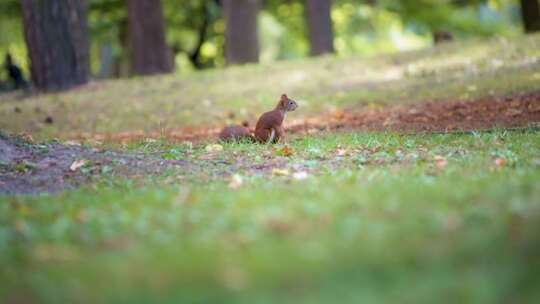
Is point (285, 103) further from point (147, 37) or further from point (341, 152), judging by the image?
point (147, 37)

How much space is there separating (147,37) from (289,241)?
19100mm

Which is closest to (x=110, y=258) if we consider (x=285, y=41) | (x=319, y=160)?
(x=319, y=160)

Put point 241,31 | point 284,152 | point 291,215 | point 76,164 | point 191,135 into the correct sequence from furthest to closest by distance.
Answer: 1. point 241,31
2. point 191,135
3. point 284,152
4. point 76,164
5. point 291,215

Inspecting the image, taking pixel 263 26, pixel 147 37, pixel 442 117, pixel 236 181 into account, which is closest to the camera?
pixel 236 181

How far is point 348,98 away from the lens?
17.6 metres

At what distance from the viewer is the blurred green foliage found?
28.7 metres

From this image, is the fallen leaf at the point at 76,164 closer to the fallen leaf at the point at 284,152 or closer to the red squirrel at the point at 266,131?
the fallen leaf at the point at 284,152

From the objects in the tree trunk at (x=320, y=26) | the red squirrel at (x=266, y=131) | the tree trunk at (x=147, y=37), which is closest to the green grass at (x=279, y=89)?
the tree trunk at (x=147, y=37)

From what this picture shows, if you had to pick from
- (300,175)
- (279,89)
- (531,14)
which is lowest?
(300,175)

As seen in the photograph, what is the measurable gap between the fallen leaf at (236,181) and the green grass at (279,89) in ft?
22.1

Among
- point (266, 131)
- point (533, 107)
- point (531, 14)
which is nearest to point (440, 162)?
point (266, 131)

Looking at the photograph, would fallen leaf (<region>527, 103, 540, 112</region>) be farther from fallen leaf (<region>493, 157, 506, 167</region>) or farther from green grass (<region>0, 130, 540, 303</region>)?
green grass (<region>0, 130, 540, 303</region>)

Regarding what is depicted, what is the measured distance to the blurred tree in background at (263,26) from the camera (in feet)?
80.3

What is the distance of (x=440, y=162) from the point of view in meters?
8.70
